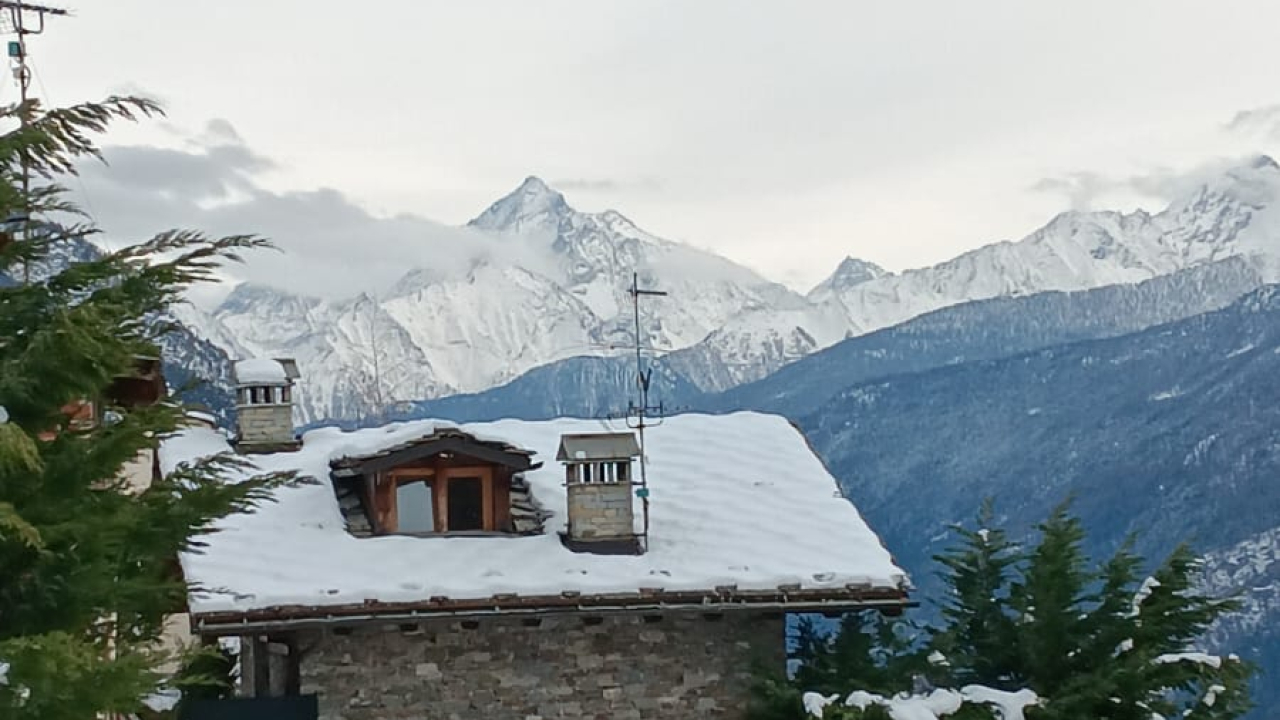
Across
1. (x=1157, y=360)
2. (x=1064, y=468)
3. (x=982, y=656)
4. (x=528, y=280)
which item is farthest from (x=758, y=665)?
(x=528, y=280)

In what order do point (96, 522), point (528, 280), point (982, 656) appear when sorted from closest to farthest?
point (96, 522) < point (982, 656) < point (528, 280)

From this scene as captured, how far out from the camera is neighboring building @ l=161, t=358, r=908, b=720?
12.5 m

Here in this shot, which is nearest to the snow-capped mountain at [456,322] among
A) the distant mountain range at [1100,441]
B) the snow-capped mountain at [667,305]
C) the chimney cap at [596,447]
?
the snow-capped mountain at [667,305]

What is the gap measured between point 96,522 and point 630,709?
24.0 feet

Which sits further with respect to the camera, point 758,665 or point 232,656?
point 232,656

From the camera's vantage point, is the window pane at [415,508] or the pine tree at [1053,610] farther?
the window pane at [415,508]

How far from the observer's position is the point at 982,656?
44.6 ft

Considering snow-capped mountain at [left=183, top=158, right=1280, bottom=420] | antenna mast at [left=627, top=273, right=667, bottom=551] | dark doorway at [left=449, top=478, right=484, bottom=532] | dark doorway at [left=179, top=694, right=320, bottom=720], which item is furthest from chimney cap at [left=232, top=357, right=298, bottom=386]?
snow-capped mountain at [left=183, top=158, right=1280, bottom=420]

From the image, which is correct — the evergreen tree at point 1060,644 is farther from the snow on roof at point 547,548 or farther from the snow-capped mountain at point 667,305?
the snow-capped mountain at point 667,305

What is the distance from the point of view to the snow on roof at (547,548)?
1257 cm

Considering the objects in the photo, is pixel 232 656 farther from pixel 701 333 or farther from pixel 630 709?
pixel 701 333

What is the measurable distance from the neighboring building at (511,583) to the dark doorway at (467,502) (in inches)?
0.6

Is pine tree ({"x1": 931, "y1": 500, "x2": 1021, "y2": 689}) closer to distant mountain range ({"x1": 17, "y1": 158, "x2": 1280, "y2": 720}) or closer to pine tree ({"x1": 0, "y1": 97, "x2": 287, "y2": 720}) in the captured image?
pine tree ({"x1": 0, "y1": 97, "x2": 287, "y2": 720})

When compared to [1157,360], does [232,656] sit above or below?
below
